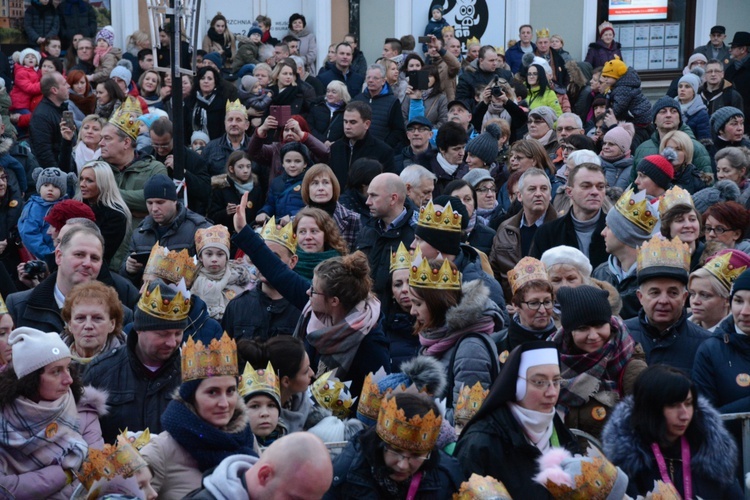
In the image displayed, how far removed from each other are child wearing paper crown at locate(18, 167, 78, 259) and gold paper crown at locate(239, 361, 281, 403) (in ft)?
12.3

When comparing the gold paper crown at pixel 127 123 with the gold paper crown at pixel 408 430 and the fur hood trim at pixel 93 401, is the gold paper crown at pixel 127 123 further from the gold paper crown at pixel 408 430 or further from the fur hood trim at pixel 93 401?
the gold paper crown at pixel 408 430

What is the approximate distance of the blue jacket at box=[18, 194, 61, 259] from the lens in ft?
28.0

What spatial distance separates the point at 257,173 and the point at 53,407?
579cm

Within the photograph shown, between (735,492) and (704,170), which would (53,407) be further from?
(704,170)

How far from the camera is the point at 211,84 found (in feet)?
43.0

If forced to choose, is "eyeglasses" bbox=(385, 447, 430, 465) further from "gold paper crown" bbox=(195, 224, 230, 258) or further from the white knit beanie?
"gold paper crown" bbox=(195, 224, 230, 258)

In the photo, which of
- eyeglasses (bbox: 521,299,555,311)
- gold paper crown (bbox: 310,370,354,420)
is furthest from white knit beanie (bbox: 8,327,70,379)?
eyeglasses (bbox: 521,299,555,311)

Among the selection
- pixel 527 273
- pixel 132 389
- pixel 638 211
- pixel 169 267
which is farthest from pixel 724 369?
pixel 169 267

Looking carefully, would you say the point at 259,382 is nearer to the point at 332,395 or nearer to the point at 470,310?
the point at 332,395

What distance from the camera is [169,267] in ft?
21.7

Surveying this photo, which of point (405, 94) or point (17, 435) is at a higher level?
point (405, 94)

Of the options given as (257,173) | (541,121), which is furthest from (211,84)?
(541,121)

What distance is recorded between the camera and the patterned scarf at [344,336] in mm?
5953

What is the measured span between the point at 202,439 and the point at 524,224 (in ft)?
13.5
